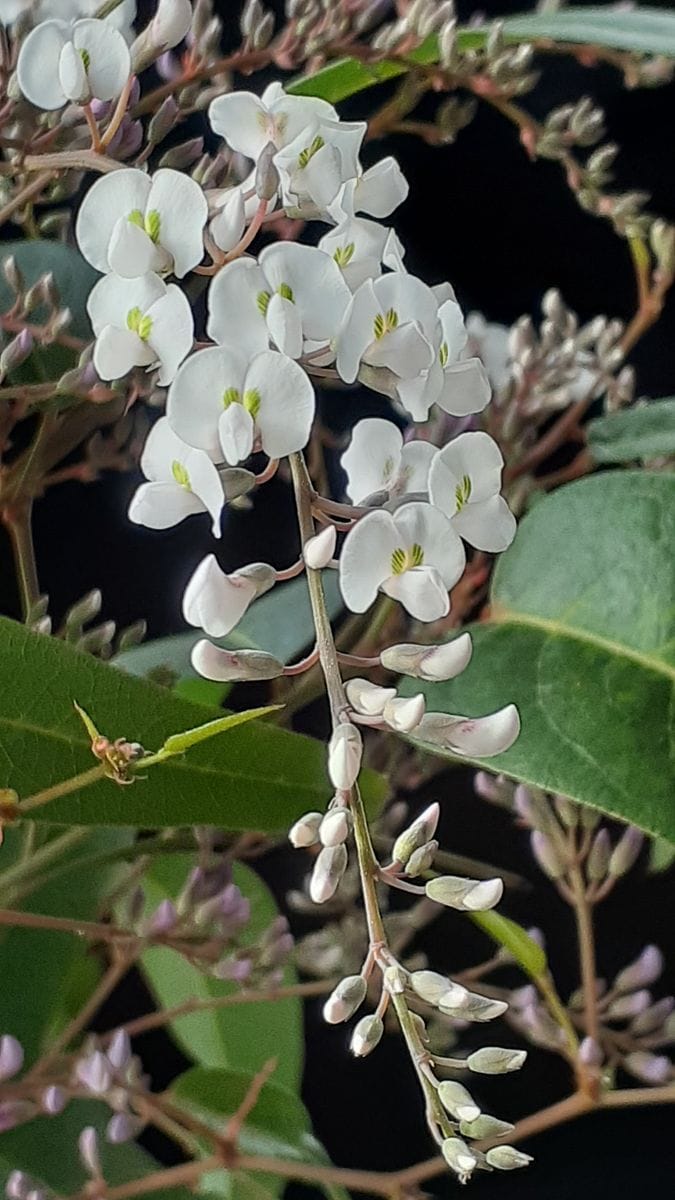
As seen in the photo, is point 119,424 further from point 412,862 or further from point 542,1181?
point 542,1181

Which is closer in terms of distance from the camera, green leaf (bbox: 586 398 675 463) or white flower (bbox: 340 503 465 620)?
white flower (bbox: 340 503 465 620)

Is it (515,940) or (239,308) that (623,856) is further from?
(239,308)

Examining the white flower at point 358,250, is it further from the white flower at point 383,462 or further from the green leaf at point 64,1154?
the green leaf at point 64,1154

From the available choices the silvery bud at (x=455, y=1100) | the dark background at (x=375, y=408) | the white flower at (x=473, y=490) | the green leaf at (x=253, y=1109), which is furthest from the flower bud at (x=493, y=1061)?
the dark background at (x=375, y=408)

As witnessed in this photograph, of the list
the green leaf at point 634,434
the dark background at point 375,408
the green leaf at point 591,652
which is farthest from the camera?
the dark background at point 375,408

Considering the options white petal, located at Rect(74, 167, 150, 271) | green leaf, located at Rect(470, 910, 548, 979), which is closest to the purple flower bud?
green leaf, located at Rect(470, 910, 548, 979)

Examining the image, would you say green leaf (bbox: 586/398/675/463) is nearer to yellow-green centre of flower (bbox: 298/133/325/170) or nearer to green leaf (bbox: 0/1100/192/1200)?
yellow-green centre of flower (bbox: 298/133/325/170)

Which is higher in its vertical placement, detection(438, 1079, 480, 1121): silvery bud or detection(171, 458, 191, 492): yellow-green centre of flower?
detection(171, 458, 191, 492): yellow-green centre of flower
